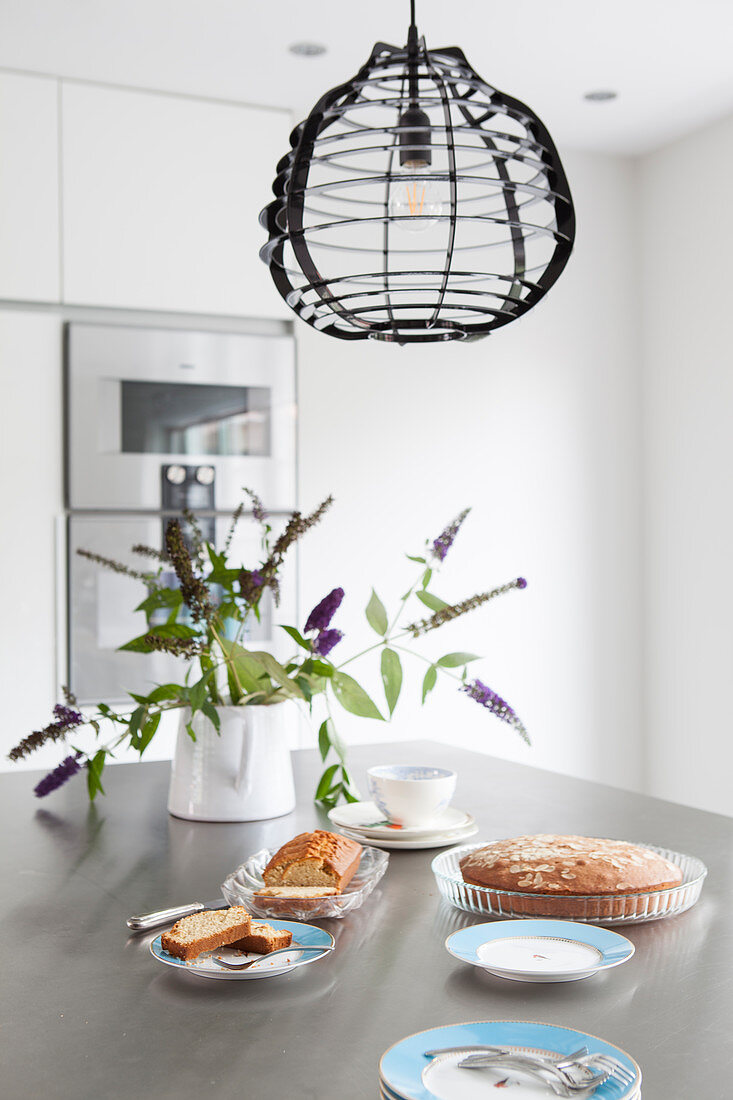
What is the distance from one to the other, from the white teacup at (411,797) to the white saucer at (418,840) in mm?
29

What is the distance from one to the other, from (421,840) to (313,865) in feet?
0.94

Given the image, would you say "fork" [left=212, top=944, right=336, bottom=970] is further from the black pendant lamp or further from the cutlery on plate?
the black pendant lamp

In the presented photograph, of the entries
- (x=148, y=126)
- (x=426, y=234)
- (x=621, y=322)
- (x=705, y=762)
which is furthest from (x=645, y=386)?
(x=148, y=126)

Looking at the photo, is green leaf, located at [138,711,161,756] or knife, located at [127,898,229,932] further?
green leaf, located at [138,711,161,756]

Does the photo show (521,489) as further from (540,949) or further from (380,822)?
(540,949)

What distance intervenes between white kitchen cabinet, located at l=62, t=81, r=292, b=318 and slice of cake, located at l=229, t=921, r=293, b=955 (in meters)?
2.32

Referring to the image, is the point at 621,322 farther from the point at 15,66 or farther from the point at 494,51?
the point at 15,66

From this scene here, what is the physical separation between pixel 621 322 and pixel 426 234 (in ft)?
2.42

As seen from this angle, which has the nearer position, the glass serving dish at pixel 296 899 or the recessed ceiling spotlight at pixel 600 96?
the glass serving dish at pixel 296 899

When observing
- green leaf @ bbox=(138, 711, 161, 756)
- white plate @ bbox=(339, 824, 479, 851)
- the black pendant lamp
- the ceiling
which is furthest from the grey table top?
the ceiling

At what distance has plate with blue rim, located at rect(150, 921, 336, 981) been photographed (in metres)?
0.94

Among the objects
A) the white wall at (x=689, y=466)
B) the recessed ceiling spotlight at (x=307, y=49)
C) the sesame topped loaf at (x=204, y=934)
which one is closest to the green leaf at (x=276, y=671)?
the sesame topped loaf at (x=204, y=934)

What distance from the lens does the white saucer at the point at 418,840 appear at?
4.53ft

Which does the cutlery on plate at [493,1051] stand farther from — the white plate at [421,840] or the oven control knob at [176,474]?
the oven control knob at [176,474]
